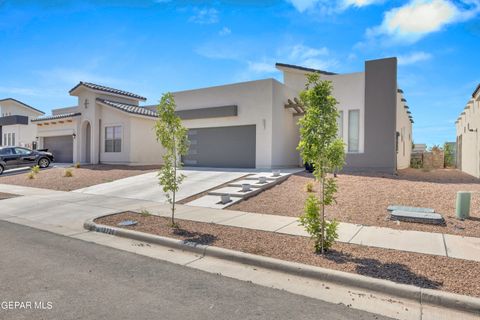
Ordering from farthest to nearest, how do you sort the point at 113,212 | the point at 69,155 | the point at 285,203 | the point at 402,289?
the point at 69,155 < the point at 285,203 < the point at 113,212 < the point at 402,289

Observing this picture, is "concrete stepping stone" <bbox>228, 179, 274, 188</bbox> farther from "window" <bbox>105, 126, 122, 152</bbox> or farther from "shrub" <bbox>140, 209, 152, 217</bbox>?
"window" <bbox>105, 126, 122, 152</bbox>

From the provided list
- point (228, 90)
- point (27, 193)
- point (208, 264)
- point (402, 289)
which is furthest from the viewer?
point (228, 90)

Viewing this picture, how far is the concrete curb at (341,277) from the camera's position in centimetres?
393

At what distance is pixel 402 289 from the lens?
423 centimetres

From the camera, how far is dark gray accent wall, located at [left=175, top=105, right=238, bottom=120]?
60.0 feet

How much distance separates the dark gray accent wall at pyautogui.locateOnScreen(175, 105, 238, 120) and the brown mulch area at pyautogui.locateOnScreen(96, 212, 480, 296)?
453 inches

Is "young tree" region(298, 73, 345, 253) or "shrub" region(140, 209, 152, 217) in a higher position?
"young tree" region(298, 73, 345, 253)

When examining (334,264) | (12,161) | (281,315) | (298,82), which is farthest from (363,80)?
(12,161)

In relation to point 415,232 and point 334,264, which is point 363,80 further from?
point 334,264

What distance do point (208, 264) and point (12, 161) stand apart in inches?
894

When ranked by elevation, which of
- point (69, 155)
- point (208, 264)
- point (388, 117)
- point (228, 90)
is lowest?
point (208, 264)

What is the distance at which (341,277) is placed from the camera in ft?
15.2

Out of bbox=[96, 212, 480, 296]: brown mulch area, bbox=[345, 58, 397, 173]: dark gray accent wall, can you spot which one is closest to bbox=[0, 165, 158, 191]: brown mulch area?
bbox=[96, 212, 480, 296]: brown mulch area

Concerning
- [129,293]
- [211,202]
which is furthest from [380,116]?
[129,293]
